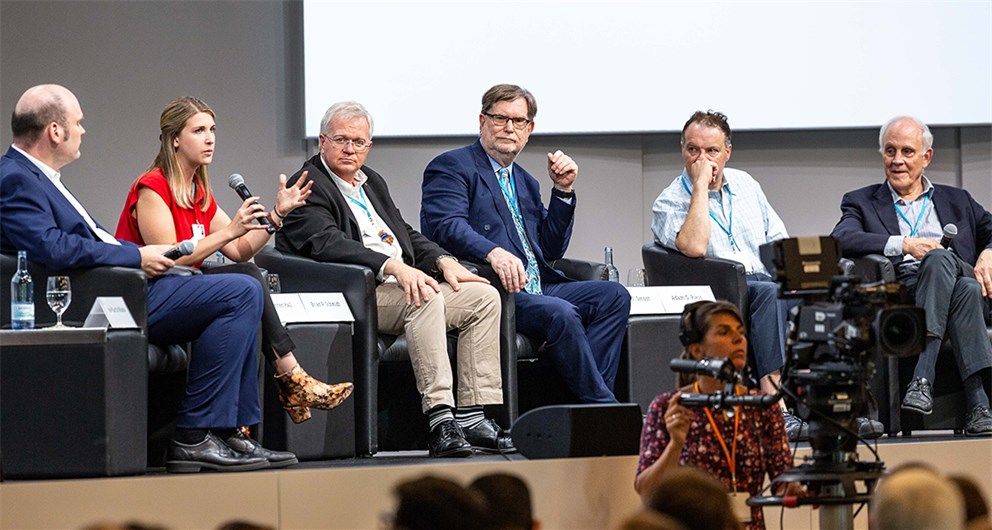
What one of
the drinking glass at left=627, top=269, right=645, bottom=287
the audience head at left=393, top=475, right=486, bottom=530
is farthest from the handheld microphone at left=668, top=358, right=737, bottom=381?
the drinking glass at left=627, top=269, right=645, bottom=287

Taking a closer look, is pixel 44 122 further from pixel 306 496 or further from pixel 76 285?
pixel 306 496

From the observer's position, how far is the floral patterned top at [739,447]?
3070 millimetres

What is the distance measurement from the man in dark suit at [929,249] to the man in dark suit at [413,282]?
1220mm

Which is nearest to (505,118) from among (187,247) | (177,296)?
(187,247)

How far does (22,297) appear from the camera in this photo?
356cm

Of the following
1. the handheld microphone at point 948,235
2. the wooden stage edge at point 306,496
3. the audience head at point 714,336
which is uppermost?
the handheld microphone at point 948,235

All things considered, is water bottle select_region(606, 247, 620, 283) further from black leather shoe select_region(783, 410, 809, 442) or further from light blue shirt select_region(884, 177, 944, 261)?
light blue shirt select_region(884, 177, 944, 261)

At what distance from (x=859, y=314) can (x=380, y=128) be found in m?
3.31

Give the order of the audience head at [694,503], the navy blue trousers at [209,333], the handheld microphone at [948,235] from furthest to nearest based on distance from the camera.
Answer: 1. the handheld microphone at [948,235]
2. the navy blue trousers at [209,333]
3. the audience head at [694,503]

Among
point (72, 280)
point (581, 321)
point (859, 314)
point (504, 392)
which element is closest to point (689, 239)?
point (581, 321)

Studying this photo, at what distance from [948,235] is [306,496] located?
2.68m

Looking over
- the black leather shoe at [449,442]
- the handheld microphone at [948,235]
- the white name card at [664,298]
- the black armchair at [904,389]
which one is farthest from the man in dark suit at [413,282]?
the handheld microphone at [948,235]

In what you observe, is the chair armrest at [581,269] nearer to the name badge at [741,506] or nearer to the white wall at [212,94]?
the white wall at [212,94]

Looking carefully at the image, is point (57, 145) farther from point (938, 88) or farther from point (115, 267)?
point (938, 88)
